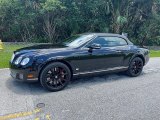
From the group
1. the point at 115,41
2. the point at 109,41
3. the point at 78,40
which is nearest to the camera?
the point at 78,40

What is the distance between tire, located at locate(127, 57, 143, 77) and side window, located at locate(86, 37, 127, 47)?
687 millimetres

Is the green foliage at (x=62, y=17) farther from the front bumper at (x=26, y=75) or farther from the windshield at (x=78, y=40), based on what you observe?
the front bumper at (x=26, y=75)

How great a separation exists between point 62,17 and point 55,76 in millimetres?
9983

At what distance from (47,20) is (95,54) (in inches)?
373

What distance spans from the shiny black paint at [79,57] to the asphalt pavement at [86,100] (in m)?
0.52

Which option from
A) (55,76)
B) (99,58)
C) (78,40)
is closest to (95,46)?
(99,58)

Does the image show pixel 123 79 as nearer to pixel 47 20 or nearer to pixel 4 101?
pixel 4 101

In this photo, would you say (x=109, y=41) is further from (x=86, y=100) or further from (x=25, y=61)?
(x=25, y=61)

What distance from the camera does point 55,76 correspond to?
205 inches

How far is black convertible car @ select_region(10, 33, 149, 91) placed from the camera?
16.4 ft

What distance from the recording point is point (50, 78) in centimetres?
515

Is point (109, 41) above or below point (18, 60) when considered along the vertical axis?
above

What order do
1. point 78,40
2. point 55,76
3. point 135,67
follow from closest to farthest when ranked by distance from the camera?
point 55,76
point 78,40
point 135,67

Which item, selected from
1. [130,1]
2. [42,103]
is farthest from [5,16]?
[42,103]
